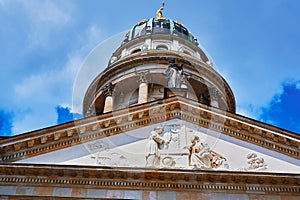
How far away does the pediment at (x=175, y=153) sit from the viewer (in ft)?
44.2

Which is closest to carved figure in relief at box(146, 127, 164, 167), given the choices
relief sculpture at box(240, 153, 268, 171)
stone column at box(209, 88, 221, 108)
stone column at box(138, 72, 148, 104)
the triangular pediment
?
the triangular pediment

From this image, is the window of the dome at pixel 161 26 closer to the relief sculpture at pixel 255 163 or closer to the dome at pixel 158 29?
the dome at pixel 158 29

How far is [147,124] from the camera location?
1498 centimetres

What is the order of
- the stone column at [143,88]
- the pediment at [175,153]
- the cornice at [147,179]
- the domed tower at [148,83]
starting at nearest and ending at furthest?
the cornice at [147,179] < the pediment at [175,153] < the stone column at [143,88] < the domed tower at [148,83]

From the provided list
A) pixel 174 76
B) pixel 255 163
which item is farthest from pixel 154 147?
pixel 174 76

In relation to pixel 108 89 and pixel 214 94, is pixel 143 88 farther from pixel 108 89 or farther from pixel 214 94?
pixel 214 94

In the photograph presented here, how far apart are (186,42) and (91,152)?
22.7 meters

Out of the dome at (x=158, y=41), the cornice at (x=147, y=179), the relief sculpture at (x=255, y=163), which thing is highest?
the dome at (x=158, y=41)

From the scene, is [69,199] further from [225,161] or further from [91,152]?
[225,161]

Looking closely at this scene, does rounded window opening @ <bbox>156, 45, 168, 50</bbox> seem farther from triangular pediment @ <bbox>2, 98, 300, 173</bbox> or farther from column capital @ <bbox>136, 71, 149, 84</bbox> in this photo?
triangular pediment @ <bbox>2, 98, 300, 173</bbox>

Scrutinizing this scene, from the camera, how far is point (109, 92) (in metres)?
28.8

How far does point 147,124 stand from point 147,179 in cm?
279

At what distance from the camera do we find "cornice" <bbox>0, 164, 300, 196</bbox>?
1255 centimetres

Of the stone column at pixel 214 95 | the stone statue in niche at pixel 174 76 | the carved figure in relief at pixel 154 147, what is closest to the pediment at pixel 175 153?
the carved figure in relief at pixel 154 147
